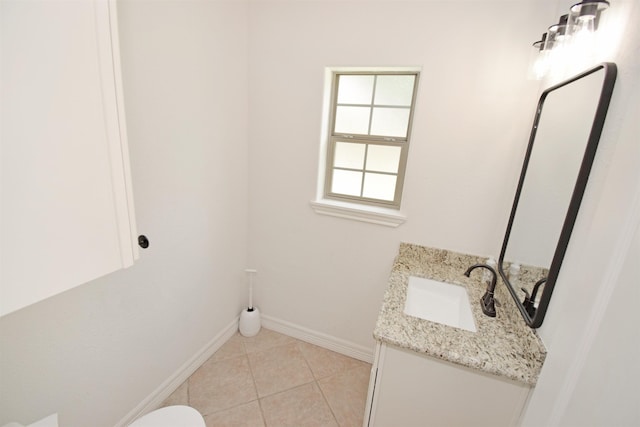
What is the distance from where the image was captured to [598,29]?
95cm

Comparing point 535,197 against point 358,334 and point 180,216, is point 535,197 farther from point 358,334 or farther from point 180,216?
point 180,216

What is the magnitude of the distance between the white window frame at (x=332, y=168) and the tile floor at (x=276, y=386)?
112cm

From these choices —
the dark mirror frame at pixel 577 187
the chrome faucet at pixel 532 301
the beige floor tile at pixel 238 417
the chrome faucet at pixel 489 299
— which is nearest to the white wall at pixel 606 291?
the dark mirror frame at pixel 577 187

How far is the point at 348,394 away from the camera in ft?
5.91

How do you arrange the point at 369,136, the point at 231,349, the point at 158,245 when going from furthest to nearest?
the point at 231,349 < the point at 369,136 < the point at 158,245

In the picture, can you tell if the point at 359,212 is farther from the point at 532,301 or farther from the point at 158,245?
the point at 158,245

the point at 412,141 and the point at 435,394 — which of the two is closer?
the point at 435,394

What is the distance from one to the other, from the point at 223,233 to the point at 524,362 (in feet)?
5.82

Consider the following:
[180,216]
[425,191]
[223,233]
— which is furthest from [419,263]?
[180,216]

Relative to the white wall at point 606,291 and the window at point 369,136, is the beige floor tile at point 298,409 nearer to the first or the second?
the white wall at point 606,291

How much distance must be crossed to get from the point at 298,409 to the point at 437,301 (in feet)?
3.50

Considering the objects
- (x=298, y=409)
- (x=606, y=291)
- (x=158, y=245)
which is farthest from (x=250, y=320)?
(x=606, y=291)

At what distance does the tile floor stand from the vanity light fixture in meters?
2.06

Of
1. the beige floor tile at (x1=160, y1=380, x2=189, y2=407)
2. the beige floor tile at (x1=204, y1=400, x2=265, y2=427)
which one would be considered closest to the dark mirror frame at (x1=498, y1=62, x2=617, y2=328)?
the beige floor tile at (x1=204, y1=400, x2=265, y2=427)
